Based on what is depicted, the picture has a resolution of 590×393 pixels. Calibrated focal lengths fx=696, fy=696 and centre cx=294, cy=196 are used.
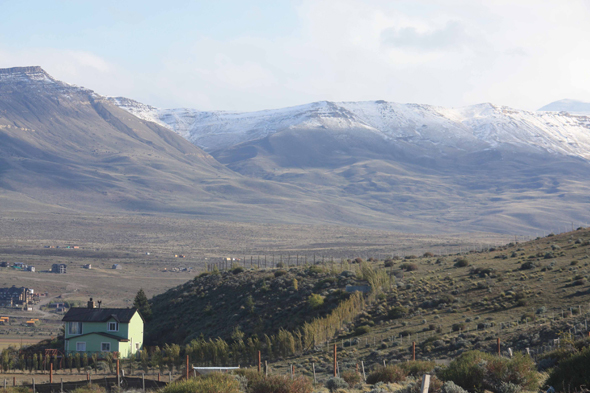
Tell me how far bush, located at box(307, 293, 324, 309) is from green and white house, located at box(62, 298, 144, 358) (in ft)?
38.6

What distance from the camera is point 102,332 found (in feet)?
148

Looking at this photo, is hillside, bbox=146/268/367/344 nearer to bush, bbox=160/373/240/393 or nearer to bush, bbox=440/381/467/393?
bush, bbox=160/373/240/393

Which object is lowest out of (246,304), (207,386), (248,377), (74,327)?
(74,327)

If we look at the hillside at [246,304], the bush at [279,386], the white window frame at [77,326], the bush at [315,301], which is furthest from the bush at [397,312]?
the bush at [279,386]

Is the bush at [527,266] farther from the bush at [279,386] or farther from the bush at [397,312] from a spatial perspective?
the bush at [279,386]

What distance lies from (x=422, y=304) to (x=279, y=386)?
89.7ft

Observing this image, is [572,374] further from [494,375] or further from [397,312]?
[397,312]

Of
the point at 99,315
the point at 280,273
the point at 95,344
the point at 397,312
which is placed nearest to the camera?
the point at 397,312

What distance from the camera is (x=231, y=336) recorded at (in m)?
43.8

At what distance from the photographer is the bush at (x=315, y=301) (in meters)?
44.1

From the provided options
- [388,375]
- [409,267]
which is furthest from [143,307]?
[388,375]

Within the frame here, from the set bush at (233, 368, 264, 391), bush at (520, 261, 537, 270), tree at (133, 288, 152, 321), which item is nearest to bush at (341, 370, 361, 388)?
bush at (233, 368, 264, 391)

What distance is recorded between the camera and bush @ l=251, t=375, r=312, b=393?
1527cm

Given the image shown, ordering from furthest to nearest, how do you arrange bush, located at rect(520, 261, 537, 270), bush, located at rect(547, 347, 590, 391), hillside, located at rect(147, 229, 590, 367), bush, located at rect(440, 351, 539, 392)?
bush, located at rect(520, 261, 537, 270) → hillside, located at rect(147, 229, 590, 367) → bush, located at rect(440, 351, 539, 392) → bush, located at rect(547, 347, 590, 391)
